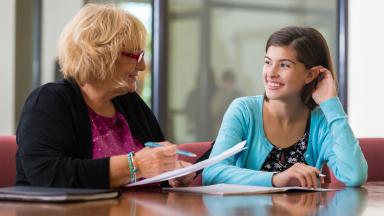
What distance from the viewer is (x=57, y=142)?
178cm

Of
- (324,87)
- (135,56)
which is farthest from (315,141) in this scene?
(135,56)

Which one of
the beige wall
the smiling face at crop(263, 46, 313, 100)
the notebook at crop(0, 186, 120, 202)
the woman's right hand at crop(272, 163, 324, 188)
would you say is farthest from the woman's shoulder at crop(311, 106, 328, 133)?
the beige wall

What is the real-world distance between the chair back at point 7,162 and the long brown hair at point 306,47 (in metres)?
0.88

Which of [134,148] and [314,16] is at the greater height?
[314,16]

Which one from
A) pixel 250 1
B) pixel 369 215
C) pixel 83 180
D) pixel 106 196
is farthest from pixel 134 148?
pixel 250 1

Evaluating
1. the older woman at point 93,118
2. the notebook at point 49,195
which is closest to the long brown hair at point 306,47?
the older woman at point 93,118

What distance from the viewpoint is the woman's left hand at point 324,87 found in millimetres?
2354

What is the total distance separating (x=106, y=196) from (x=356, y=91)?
369cm

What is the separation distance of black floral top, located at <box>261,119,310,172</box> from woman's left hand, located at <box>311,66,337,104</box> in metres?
0.18

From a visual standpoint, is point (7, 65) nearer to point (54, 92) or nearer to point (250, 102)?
point (250, 102)

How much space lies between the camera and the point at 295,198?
1.58m

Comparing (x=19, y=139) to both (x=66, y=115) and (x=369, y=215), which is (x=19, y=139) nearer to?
(x=66, y=115)

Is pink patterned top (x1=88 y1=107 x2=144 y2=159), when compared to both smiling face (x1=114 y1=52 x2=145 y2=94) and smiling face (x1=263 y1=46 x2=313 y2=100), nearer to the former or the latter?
smiling face (x1=114 y1=52 x2=145 y2=94)

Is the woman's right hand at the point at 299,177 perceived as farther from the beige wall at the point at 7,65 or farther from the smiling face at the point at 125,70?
the beige wall at the point at 7,65
